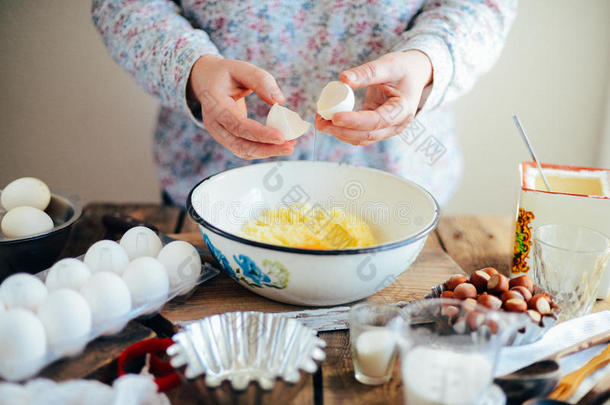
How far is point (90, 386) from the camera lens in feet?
1.91

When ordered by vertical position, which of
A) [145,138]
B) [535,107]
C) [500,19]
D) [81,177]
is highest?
[500,19]

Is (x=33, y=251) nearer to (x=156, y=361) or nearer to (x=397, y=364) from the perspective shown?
(x=156, y=361)

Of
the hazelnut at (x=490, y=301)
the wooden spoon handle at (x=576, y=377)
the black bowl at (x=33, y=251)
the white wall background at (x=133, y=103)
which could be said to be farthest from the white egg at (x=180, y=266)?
the white wall background at (x=133, y=103)

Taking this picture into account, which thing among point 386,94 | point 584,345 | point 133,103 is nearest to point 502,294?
point 584,345

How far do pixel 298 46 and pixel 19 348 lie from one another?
2.93 ft

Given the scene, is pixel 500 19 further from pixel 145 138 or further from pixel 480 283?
pixel 145 138

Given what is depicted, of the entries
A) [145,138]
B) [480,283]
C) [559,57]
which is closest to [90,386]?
[480,283]

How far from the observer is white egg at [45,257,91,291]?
71 centimetres

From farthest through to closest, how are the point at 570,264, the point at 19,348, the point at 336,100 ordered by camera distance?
1. the point at 336,100
2. the point at 570,264
3. the point at 19,348

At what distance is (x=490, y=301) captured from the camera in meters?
0.71

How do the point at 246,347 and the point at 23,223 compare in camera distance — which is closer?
the point at 246,347

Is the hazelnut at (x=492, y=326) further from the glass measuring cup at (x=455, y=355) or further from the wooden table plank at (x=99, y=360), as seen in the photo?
the wooden table plank at (x=99, y=360)

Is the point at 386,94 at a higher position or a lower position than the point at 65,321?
higher

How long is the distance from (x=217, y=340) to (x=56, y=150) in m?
1.45
